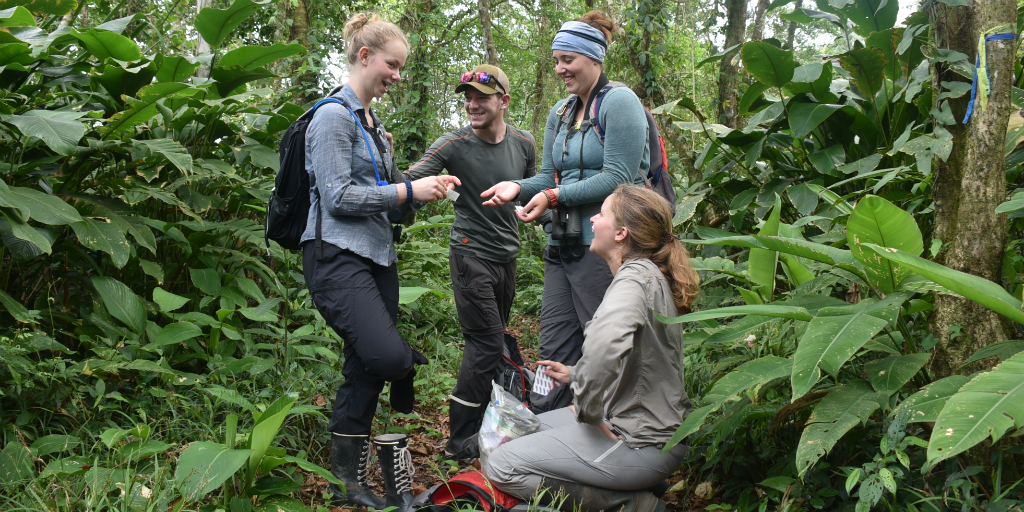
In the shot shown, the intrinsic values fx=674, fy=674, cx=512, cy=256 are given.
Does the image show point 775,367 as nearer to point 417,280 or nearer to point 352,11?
point 417,280

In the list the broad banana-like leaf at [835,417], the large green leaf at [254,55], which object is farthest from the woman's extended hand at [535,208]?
the large green leaf at [254,55]

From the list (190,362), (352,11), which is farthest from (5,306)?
(352,11)

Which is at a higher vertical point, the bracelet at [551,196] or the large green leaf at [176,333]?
the bracelet at [551,196]

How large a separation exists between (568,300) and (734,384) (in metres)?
1.12

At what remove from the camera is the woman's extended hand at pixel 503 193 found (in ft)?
10.8

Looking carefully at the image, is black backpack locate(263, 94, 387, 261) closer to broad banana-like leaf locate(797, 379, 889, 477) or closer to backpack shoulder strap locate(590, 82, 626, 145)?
backpack shoulder strap locate(590, 82, 626, 145)

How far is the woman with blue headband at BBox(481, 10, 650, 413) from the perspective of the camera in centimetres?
318

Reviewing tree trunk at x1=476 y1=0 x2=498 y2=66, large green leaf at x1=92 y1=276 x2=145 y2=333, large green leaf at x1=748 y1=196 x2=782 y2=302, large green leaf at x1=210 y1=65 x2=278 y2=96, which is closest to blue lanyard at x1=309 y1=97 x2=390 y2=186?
large green leaf at x1=92 y1=276 x2=145 y2=333

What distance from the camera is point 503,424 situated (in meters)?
2.74

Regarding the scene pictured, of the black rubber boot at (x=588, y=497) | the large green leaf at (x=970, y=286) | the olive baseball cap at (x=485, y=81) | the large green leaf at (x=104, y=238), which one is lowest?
the black rubber boot at (x=588, y=497)

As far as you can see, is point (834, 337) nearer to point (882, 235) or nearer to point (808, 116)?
point (882, 235)

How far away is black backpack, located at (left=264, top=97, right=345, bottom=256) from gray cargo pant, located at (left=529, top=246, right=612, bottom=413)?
48.3 inches

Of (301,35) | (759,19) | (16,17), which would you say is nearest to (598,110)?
(16,17)

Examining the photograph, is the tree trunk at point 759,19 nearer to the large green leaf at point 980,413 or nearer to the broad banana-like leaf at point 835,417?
the broad banana-like leaf at point 835,417
